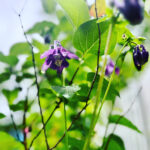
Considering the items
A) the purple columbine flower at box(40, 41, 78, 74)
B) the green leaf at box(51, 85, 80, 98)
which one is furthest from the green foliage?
the green leaf at box(51, 85, 80, 98)

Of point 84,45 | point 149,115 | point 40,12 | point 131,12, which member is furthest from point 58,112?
point 149,115

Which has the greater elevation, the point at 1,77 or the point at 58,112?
the point at 1,77

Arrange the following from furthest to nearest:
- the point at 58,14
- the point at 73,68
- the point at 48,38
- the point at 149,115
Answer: the point at 149,115 < the point at 58,14 < the point at 48,38 < the point at 73,68

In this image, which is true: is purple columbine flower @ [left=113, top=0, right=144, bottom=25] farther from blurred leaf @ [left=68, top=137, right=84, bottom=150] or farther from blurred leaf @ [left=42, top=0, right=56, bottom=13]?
blurred leaf @ [left=42, top=0, right=56, bottom=13]

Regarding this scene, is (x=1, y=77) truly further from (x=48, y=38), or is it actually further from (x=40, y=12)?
(x=40, y=12)

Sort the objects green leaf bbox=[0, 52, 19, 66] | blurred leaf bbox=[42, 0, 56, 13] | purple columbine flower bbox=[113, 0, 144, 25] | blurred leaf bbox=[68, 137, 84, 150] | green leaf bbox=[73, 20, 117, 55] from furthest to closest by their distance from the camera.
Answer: blurred leaf bbox=[42, 0, 56, 13] < green leaf bbox=[0, 52, 19, 66] < blurred leaf bbox=[68, 137, 84, 150] < green leaf bbox=[73, 20, 117, 55] < purple columbine flower bbox=[113, 0, 144, 25]
